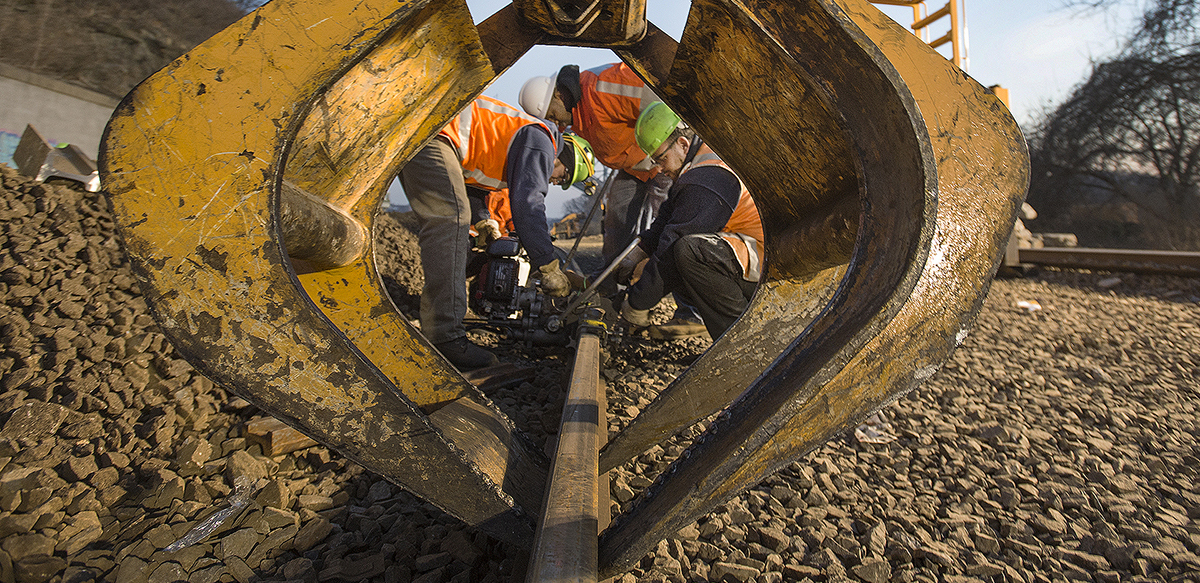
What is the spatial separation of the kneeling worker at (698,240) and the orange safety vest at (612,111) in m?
0.39

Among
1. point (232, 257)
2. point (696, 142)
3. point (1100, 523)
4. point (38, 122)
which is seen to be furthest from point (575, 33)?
point (38, 122)

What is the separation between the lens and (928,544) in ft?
5.32

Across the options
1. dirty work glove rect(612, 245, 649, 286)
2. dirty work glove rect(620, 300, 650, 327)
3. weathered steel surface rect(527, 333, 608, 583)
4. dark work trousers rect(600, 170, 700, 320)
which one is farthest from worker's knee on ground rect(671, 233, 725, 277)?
weathered steel surface rect(527, 333, 608, 583)

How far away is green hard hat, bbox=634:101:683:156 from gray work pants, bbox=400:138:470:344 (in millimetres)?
1386

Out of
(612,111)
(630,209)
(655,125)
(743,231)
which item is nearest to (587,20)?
(655,125)

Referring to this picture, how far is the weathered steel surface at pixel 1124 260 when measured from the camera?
593 cm

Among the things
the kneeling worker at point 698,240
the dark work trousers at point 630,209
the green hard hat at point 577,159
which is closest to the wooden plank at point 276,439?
the kneeling worker at point 698,240

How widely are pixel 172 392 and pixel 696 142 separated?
3690mm

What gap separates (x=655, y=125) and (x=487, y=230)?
6.21 ft

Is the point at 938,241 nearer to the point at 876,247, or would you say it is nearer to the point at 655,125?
the point at 876,247

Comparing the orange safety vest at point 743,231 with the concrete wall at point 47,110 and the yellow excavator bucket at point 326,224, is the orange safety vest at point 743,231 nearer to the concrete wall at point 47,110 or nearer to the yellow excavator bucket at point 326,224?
the yellow excavator bucket at point 326,224

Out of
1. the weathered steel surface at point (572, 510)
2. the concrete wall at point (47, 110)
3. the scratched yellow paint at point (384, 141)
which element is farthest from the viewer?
the concrete wall at point (47, 110)

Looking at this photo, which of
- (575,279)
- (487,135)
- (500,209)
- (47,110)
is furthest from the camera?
(47,110)

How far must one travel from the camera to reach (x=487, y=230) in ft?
16.2
